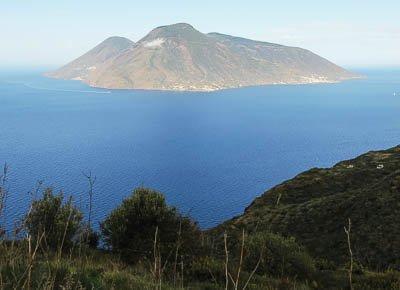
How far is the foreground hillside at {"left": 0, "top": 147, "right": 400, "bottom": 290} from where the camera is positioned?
8781mm

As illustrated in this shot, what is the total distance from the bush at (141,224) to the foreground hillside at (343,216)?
639 cm

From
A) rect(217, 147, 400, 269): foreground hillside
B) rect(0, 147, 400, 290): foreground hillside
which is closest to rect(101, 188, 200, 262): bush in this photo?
rect(0, 147, 400, 290): foreground hillside

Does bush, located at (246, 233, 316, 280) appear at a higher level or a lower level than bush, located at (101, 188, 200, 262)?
higher

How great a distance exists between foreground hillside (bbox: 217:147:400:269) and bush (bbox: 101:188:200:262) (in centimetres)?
639

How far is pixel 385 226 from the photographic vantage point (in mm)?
29672

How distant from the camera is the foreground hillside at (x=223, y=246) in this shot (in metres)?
8.78

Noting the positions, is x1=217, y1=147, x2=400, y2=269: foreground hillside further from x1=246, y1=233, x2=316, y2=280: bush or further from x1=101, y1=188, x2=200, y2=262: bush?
x1=101, y1=188, x2=200, y2=262: bush

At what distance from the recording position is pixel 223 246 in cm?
3048

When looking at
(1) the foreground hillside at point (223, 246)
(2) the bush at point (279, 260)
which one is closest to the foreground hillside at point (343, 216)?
(1) the foreground hillside at point (223, 246)

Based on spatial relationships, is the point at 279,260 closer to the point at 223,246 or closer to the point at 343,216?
the point at 223,246

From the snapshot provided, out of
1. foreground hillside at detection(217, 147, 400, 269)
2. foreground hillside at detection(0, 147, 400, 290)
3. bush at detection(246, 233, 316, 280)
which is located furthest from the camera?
foreground hillside at detection(217, 147, 400, 269)

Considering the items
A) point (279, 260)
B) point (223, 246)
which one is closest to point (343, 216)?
point (223, 246)

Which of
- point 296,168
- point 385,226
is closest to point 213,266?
point 385,226

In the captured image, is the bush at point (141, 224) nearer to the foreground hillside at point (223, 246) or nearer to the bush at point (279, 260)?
the foreground hillside at point (223, 246)
